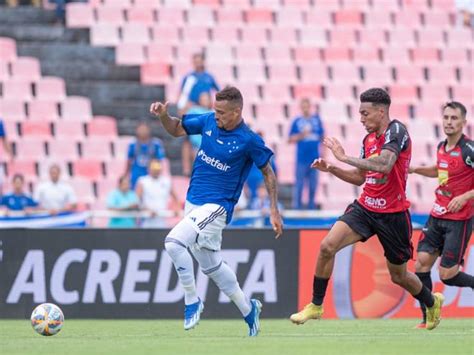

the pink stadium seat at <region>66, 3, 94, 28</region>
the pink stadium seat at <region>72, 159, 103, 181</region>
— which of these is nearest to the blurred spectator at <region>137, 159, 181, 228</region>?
the pink stadium seat at <region>72, 159, 103, 181</region>

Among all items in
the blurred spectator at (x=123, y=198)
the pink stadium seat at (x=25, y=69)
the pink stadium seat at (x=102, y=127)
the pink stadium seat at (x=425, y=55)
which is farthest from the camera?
the pink stadium seat at (x=425, y=55)

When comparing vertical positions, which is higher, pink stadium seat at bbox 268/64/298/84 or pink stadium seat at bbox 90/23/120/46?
pink stadium seat at bbox 90/23/120/46

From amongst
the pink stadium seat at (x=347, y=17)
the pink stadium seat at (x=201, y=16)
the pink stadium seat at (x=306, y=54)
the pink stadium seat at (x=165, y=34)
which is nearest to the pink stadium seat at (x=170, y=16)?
the pink stadium seat at (x=201, y=16)

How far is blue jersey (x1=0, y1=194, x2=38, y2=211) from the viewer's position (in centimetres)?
1816

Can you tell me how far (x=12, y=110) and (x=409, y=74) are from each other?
8183 mm

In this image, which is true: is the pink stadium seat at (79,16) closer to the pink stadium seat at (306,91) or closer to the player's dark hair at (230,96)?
the pink stadium seat at (306,91)

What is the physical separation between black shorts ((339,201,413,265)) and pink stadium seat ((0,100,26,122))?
34.7 feet

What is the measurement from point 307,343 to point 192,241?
1.50 m

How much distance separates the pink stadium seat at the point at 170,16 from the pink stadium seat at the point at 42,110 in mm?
3483

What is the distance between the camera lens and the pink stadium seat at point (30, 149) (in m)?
20.2

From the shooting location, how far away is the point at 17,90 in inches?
827

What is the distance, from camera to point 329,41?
24266 millimetres

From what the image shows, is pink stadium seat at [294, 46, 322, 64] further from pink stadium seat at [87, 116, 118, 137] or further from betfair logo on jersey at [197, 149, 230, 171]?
betfair logo on jersey at [197, 149, 230, 171]

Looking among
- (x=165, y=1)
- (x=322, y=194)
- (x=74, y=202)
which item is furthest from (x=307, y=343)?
(x=165, y=1)
